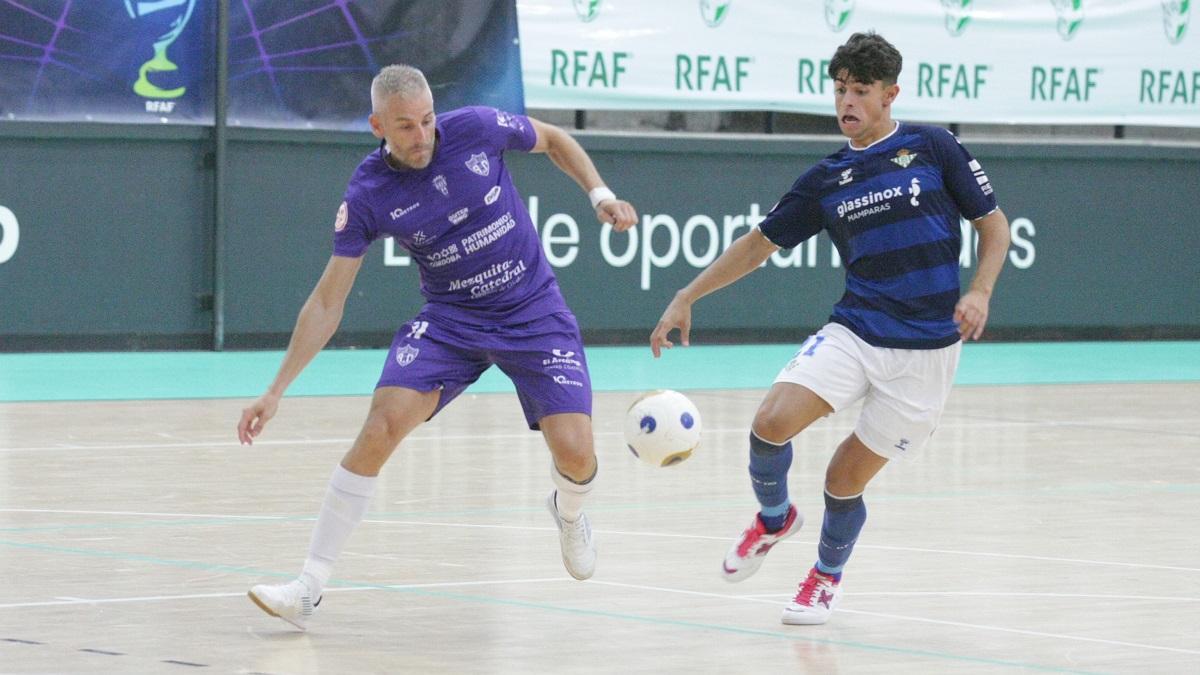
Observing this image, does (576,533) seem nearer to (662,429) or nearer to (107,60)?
(662,429)

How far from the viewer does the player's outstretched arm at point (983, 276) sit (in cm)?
752

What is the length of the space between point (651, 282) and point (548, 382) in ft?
38.5

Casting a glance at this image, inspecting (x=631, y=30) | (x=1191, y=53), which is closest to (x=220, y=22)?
(x=631, y=30)

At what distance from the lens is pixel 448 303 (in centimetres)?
790

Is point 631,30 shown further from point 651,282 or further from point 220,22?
point 220,22

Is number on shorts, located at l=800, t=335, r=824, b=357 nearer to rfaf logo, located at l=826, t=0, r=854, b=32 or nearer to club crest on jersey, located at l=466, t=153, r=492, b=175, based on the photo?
club crest on jersey, located at l=466, t=153, r=492, b=175

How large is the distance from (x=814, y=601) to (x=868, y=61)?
1.95 metres

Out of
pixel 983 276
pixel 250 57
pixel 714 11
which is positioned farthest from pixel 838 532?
pixel 714 11

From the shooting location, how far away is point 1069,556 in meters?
9.27

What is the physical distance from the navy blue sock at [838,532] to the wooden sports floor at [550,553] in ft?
0.71

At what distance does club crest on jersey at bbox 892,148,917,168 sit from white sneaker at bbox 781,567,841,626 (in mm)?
1512

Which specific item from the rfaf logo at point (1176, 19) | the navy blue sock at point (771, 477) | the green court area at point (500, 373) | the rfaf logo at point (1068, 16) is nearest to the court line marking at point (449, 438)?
the green court area at point (500, 373)

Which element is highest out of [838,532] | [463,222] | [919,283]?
[463,222]

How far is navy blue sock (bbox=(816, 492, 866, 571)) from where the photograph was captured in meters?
7.84
